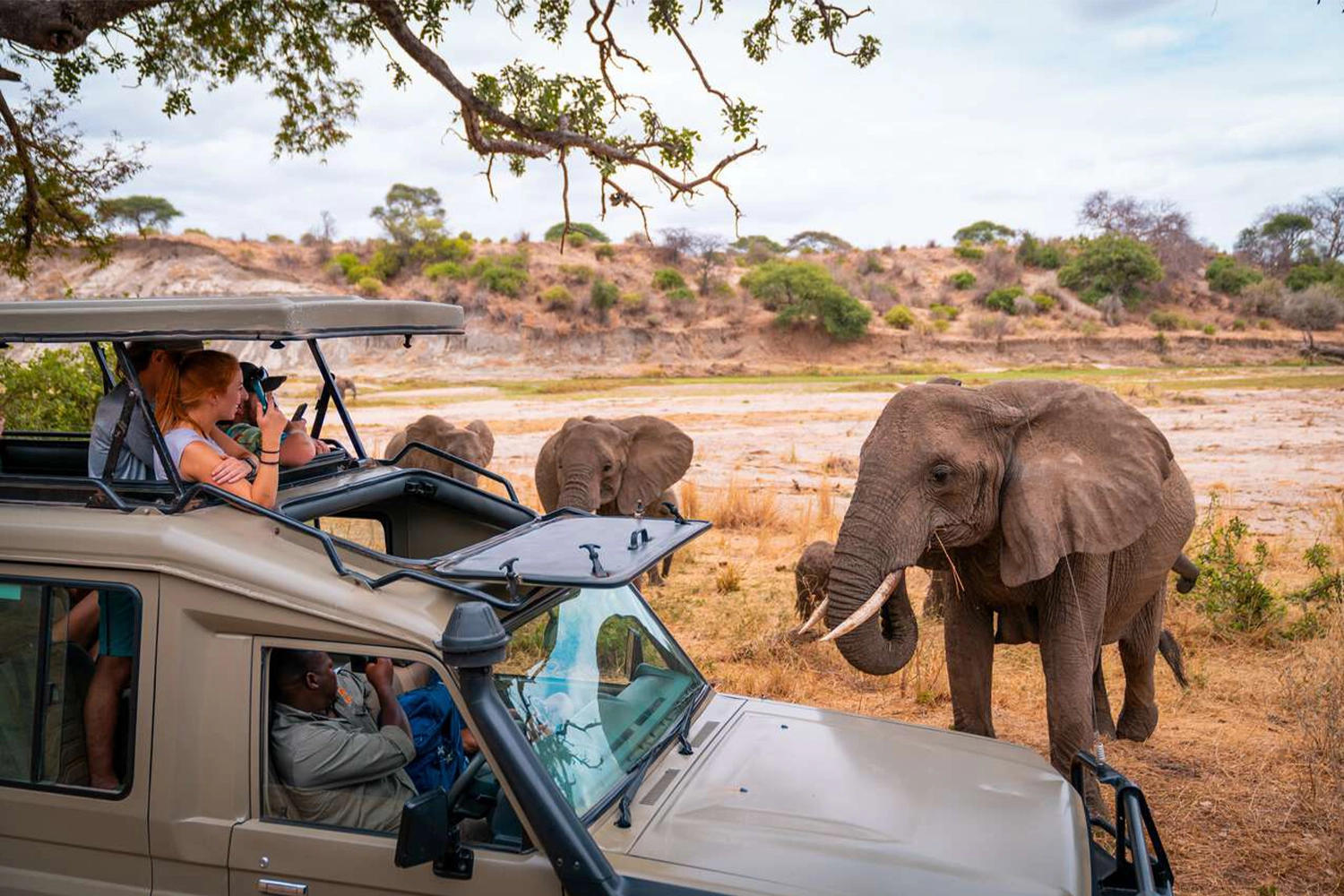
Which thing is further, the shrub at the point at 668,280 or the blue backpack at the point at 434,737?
the shrub at the point at 668,280

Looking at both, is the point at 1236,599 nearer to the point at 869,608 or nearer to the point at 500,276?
the point at 869,608

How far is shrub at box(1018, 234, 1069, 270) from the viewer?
5925 centimetres

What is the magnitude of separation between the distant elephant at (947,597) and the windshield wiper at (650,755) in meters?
2.45

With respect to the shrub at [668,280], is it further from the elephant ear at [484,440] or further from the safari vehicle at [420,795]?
the safari vehicle at [420,795]

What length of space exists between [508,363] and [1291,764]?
3933 centimetres

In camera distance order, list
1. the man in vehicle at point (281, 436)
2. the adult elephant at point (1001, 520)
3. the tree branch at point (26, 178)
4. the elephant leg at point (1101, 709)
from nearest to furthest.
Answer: the man in vehicle at point (281, 436)
the adult elephant at point (1001, 520)
the elephant leg at point (1101, 709)
the tree branch at point (26, 178)

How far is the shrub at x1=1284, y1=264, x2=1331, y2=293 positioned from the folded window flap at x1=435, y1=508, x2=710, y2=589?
201 feet

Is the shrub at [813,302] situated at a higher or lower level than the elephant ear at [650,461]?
higher

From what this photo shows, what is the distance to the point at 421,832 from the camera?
2.45 metres

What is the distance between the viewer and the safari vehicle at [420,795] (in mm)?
2613

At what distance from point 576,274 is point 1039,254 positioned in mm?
26729

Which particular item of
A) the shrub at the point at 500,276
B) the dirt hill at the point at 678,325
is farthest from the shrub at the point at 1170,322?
the shrub at the point at 500,276

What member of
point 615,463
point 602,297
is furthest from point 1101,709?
point 602,297

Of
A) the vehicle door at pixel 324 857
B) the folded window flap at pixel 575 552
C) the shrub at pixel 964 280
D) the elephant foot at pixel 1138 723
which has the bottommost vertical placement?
the elephant foot at pixel 1138 723
